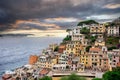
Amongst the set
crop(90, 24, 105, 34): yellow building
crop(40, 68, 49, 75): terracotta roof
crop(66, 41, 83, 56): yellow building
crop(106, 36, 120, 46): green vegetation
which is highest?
crop(90, 24, 105, 34): yellow building

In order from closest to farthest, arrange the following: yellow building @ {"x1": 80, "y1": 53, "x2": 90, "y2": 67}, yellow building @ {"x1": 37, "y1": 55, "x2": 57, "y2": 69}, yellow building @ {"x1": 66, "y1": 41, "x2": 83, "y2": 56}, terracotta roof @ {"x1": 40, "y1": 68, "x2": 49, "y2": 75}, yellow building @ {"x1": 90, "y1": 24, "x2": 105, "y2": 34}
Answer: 1. terracotta roof @ {"x1": 40, "y1": 68, "x2": 49, "y2": 75}
2. yellow building @ {"x1": 80, "y1": 53, "x2": 90, "y2": 67}
3. yellow building @ {"x1": 37, "y1": 55, "x2": 57, "y2": 69}
4. yellow building @ {"x1": 66, "y1": 41, "x2": 83, "y2": 56}
5. yellow building @ {"x1": 90, "y1": 24, "x2": 105, "y2": 34}

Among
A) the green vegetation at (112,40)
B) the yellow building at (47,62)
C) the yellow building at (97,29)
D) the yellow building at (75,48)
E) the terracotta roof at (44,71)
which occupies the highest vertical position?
the yellow building at (97,29)

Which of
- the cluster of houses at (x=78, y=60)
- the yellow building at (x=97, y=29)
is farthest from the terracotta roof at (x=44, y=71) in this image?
the yellow building at (x=97, y=29)

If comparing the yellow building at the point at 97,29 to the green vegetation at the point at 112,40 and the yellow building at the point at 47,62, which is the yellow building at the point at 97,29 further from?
the yellow building at the point at 47,62

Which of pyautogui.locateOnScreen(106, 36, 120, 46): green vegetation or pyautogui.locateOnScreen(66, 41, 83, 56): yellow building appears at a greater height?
pyautogui.locateOnScreen(106, 36, 120, 46): green vegetation

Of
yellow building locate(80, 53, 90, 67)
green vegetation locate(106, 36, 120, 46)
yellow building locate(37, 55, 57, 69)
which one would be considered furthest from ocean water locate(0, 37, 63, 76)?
green vegetation locate(106, 36, 120, 46)

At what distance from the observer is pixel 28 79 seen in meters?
24.5

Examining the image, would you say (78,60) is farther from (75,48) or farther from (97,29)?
(97,29)

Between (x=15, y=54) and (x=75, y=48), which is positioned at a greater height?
(x=75, y=48)

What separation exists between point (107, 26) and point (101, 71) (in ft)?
41.5

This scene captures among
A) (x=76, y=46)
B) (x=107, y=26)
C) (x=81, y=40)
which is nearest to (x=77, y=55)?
(x=76, y=46)

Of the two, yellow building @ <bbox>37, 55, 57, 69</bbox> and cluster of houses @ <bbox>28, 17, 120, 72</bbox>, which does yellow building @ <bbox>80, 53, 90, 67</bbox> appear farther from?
yellow building @ <bbox>37, 55, 57, 69</bbox>

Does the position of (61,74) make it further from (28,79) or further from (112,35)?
(112,35)

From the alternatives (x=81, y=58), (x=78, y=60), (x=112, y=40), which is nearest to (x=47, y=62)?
(x=78, y=60)
